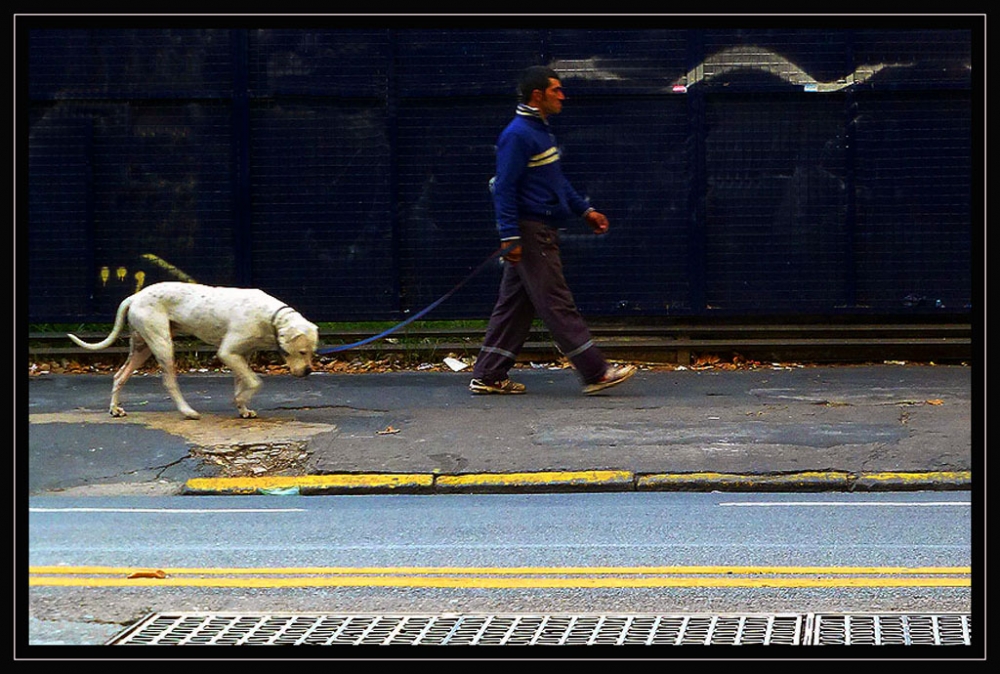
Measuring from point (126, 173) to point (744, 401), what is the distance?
20.4 ft

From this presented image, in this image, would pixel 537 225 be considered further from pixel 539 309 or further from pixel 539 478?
pixel 539 478

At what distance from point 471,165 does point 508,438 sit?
4.62 meters

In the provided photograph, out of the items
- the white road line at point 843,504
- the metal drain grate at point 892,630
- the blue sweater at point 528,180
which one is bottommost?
the white road line at point 843,504

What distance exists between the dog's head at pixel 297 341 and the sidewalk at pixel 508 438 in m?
0.43

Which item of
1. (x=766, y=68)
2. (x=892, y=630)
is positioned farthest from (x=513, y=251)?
(x=892, y=630)

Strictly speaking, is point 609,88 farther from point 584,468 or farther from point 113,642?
point 113,642

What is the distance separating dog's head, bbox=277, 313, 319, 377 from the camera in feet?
31.5

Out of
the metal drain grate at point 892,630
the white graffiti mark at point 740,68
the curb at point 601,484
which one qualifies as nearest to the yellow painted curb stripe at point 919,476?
the curb at point 601,484

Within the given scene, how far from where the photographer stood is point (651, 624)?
5.22 metres

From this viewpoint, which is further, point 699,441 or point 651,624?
point 699,441

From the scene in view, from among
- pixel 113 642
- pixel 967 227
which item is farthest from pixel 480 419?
pixel 967 227

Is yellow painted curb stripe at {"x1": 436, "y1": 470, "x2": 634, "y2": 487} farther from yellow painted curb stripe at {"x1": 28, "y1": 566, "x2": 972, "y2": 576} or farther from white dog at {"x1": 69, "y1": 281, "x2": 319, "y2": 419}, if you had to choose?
yellow painted curb stripe at {"x1": 28, "y1": 566, "x2": 972, "y2": 576}

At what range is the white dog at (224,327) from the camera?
9.66m

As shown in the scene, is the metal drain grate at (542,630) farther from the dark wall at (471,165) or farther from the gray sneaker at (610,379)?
the dark wall at (471,165)
